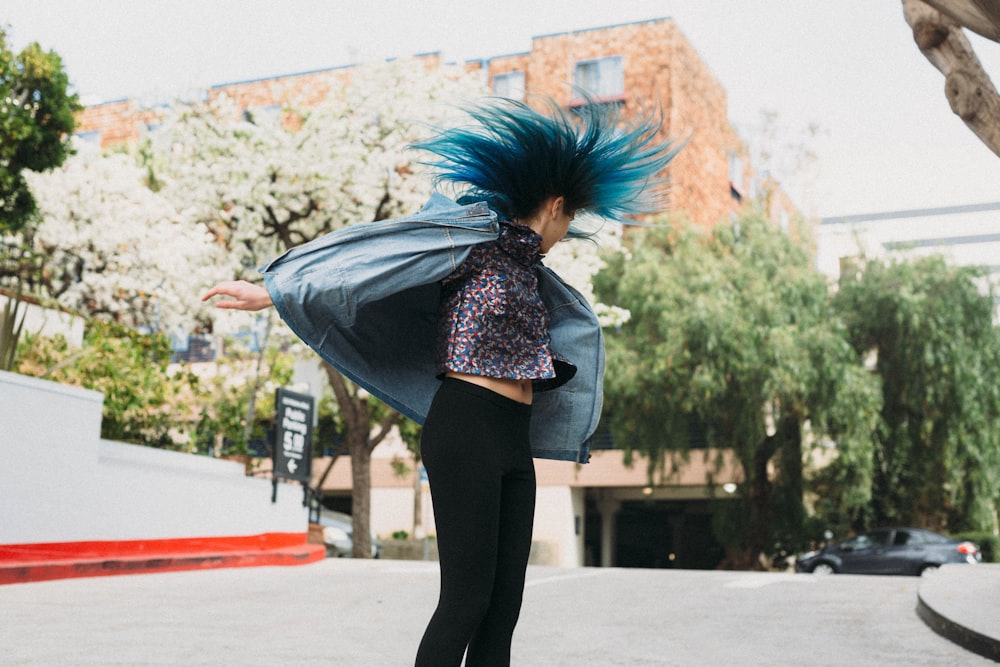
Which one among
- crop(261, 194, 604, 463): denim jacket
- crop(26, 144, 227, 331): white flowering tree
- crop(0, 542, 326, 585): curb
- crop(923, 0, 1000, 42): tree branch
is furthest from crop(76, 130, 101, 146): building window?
crop(261, 194, 604, 463): denim jacket

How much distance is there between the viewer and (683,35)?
33.6 m

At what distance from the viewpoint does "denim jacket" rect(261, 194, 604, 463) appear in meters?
2.79

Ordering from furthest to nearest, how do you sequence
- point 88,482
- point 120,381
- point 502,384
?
1. point 120,381
2. point 88,482
3. point 502,384

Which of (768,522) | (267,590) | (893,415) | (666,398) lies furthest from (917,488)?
(267,590)

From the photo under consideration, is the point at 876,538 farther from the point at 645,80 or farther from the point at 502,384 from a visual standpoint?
the point at 502,384

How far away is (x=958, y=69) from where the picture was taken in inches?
237

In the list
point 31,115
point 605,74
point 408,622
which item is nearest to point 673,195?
point 605,74

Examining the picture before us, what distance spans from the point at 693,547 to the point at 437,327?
3419 cm

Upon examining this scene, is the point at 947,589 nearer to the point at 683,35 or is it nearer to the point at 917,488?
the point at 917,488

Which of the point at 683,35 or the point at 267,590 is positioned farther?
the point at 683,35

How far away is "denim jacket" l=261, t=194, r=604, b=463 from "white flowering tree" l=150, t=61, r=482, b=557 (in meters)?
13.9

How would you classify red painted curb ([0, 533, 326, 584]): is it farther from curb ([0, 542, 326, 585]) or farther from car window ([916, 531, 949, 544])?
car window ([916, 531, 949, 544])

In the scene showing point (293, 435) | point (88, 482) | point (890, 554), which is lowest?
point (890, 554)

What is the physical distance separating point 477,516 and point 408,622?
408 centimetres
